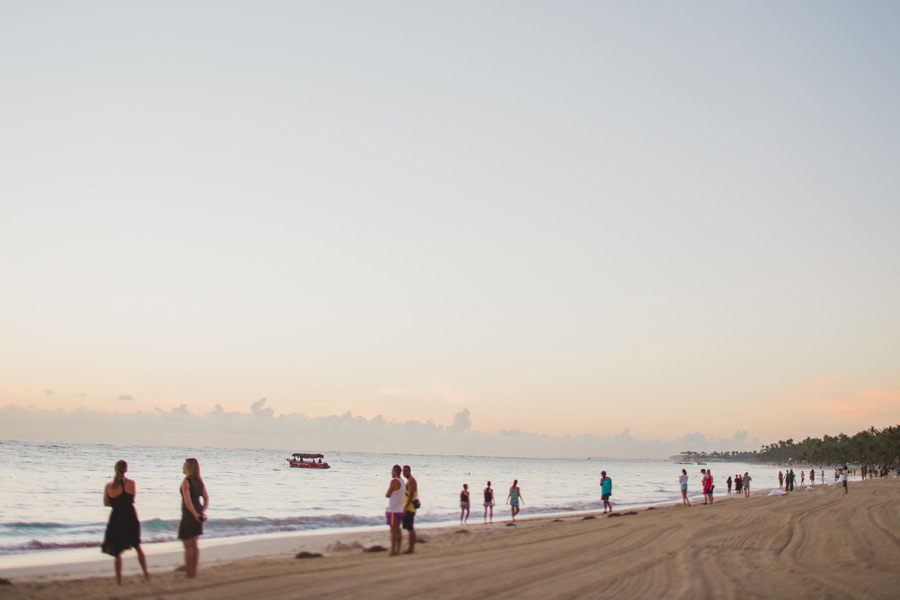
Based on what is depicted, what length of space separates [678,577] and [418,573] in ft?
14.8

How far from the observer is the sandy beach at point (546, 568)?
9492 millimetres

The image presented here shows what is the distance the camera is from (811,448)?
623ft

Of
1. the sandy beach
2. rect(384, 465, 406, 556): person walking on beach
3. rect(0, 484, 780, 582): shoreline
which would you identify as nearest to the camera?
the sandy beach

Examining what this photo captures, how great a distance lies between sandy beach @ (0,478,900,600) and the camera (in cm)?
949

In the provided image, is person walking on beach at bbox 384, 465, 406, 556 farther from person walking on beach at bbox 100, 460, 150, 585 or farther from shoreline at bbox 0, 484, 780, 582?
person walking on beach at bbox 100, 460, 150, 585

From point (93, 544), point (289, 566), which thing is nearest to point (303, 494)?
point (93, 544)

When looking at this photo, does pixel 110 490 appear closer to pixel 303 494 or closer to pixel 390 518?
pixel 390 518

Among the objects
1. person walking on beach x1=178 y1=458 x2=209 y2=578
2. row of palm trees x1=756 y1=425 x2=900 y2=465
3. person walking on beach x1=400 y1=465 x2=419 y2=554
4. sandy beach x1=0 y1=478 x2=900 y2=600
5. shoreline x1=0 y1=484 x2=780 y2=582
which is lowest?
row of palm trees x1=756 y1=425 x2=900 y2=465

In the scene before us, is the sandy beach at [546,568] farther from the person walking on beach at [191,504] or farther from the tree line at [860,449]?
the tree line at [860,449]

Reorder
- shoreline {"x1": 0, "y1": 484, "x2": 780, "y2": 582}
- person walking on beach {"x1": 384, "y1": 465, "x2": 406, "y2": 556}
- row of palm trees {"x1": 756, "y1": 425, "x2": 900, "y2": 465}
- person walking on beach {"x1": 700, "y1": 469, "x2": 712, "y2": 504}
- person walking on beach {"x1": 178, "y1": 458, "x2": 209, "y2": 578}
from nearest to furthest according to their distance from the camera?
person walking on beach {"x1": 178, "y1": 458, "x2": 209, "y2": 578}
shoreline {"x1": 0, "y1": 484, "x2": 780, "y2": 582}
person walking on beach {"x1": 384, "y1": 465, "x2": 406, "y2": 556}
person walking on beach {"x1": 700, "y1": 469, "x2": 712, "y2": 504}
row of palm trees {"x1": 756, "y1": 425, "x2": 900, "y2": 465}

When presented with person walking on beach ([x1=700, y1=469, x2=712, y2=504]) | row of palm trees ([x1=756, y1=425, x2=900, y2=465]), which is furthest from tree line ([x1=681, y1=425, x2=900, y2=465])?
person walking on beach ([x1=700, y1=469, x2=712, y2=504])

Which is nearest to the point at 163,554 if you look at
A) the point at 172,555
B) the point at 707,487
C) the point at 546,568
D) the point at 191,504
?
the point at 172,555

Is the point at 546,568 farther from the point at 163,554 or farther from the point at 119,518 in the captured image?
the point at 163,554

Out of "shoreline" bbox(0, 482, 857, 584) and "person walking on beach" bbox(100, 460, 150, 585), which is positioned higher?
"person walking on beach" bbox(100, 460, 150, 585)
